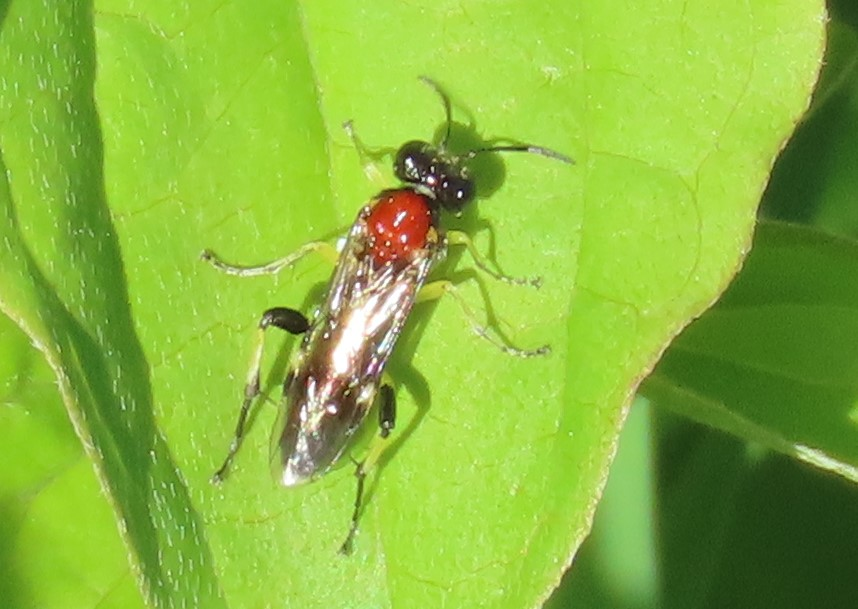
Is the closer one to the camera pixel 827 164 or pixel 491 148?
pixel 491 148

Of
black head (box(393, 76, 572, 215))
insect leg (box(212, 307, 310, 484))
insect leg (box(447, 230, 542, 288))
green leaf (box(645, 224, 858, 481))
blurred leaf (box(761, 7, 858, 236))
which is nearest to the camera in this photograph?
insect leg (box(212, 307, 310, 484))

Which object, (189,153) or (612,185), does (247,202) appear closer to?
(189,153)

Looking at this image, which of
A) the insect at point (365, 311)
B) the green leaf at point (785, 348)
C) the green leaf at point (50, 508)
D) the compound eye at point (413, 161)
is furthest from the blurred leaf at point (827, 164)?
the green leaf at point (50, 508)

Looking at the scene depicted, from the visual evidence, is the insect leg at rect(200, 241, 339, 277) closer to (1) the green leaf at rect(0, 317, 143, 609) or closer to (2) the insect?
(2) the insect

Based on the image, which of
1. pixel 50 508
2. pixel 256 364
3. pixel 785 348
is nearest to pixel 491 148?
pixel 256 364

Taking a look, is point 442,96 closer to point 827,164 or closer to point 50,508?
point 50,508

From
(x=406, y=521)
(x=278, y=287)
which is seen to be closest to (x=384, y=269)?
(x=278, y=287)

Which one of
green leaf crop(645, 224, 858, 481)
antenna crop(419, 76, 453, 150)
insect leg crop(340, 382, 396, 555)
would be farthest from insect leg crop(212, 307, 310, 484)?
green leaf crop(645, 224, 858, 481)
